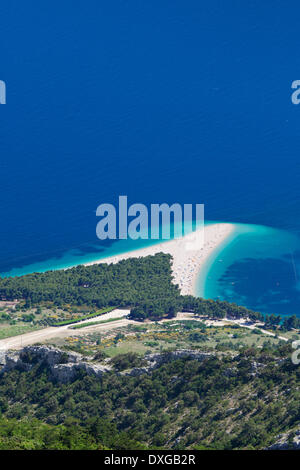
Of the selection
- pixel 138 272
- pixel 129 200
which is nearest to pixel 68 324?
pixel 138 272

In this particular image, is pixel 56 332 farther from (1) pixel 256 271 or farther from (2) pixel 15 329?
(1) pixel 256 271

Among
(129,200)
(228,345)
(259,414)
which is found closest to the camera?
(259,414)

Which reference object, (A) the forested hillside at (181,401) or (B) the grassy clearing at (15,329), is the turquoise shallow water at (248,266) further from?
(A) the forested hillside at (181,401)

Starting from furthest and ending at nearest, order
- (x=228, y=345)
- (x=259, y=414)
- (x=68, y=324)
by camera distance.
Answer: (x=68, y=324)
(x=228, y=345)
(x=259, y=414)

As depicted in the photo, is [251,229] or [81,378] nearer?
[81,378]

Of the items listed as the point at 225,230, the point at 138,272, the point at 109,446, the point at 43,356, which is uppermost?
the point at 225,230

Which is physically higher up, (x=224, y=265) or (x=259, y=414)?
(x=224, y=265)

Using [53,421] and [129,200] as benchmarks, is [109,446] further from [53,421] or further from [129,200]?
[129,200]
